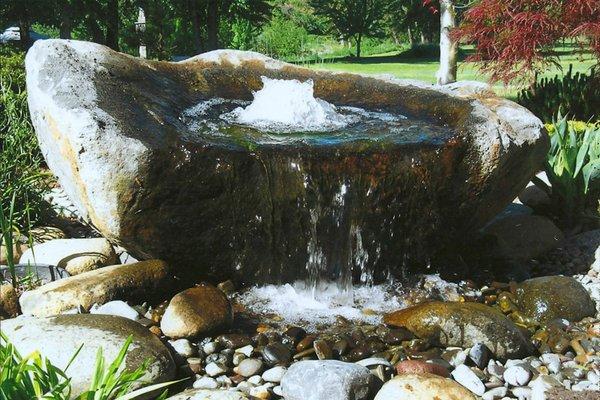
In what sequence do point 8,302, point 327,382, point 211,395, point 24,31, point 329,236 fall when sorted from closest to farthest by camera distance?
point 211,395 → point 327,382 → point 8,302 → point 329,236 → point 24,31

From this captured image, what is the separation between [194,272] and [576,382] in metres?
2.57

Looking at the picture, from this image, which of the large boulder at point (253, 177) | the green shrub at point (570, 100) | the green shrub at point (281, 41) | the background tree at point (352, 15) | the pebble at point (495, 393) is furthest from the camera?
the background tree at point (352, 15)

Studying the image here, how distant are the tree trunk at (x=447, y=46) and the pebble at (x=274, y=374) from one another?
→ 379 inches

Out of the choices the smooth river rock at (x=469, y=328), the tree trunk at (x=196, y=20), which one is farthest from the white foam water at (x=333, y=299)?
the tree trunk at (x=196, y=20)

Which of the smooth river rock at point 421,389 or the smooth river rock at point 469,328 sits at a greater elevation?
the smooth river rock at point 421,389

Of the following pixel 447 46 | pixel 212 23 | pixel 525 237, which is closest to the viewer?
pixel 525 237

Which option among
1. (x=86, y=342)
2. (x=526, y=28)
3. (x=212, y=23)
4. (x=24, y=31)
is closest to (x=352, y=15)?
(x=212, y=23)

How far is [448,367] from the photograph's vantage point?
4.07 m

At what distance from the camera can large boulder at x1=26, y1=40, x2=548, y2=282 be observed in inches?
171

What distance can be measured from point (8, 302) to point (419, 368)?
8.97ft

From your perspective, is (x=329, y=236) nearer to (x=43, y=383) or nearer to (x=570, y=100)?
(x=43, y=383)

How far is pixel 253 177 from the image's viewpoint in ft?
15.3

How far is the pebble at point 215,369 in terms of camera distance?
396cm

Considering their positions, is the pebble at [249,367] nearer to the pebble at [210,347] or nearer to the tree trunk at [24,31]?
the pebble at [210,347]
